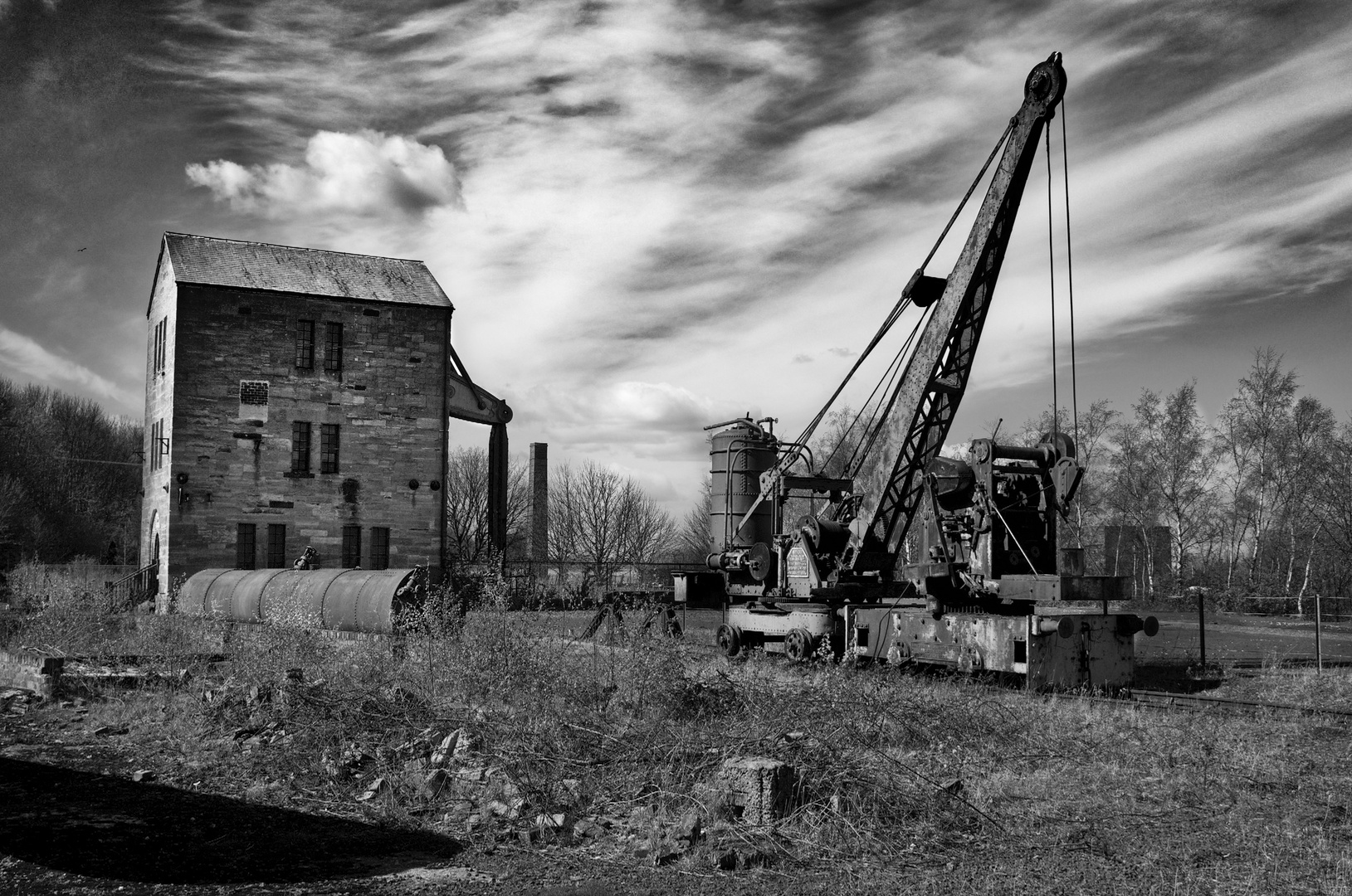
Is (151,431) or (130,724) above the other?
(151,431)

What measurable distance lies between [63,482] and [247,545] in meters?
34.5

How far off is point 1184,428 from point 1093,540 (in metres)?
5.80

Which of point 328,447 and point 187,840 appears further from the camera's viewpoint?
point 328,447

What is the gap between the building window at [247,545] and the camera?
27.3 metres

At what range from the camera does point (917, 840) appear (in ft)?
20.1

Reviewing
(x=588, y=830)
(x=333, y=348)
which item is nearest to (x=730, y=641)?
(x=588, y=830)

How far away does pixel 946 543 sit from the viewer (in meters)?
12.8

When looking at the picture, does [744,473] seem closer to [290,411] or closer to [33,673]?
[33,673]

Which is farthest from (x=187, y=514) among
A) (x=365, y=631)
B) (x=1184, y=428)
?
(x=1184, y=428)

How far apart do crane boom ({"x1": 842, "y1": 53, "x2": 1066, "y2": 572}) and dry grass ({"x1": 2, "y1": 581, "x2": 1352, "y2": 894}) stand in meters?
3.25

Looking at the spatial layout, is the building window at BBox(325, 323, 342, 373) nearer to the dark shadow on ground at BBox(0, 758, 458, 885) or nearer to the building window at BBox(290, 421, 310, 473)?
the building window at BBox(290, 421, 310, 473)

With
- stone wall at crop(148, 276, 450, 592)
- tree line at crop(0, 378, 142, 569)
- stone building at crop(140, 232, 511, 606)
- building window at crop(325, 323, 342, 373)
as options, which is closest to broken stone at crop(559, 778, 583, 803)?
stone building at crop(140, 232, 511, 606)

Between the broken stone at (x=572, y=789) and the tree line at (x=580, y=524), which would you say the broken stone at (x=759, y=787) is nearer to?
the broken stone at (x=572, y=789)

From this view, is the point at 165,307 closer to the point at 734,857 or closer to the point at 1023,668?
the point at 1023,668
